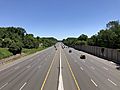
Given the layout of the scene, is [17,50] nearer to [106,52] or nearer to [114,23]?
[106,52]

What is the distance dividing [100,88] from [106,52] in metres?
44.3

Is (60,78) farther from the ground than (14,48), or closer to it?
closer to it

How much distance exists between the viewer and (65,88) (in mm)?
20188

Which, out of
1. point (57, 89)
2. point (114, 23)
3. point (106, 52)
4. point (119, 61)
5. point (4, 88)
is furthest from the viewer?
point (114, 23)

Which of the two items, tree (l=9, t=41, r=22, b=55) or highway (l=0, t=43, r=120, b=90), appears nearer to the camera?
highway (l=0, t=43, r=120, b=90)

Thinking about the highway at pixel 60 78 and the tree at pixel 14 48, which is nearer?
the highway at pixel 60 78

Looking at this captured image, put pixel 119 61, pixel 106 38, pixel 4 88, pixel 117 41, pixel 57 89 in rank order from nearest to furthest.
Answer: pixel 57 89, pixel 4 88, pixel 119 61, pixel 117 41, pixel 106 38

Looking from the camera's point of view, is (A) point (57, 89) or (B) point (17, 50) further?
(B) point (17, 50)

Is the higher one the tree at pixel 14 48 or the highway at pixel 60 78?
the tree at pixel 14 48

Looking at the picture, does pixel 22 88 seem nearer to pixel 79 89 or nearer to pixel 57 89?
pixel 57 89

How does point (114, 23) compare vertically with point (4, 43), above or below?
above

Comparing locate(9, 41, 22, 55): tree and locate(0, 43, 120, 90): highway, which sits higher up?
locate(9, 41, 22, 55): tree

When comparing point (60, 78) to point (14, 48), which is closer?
point (60, 78)

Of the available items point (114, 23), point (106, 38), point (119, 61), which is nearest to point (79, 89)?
point (119, 61)
